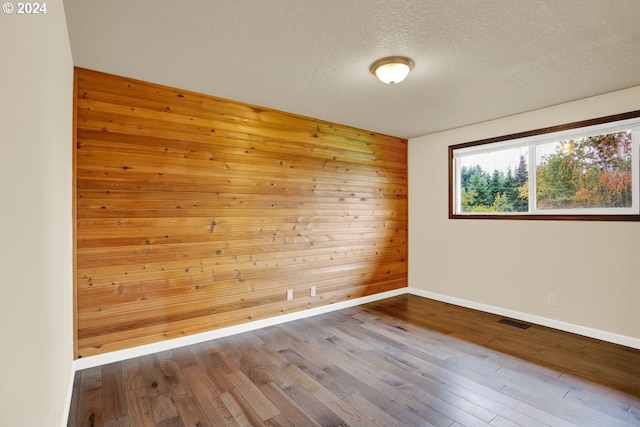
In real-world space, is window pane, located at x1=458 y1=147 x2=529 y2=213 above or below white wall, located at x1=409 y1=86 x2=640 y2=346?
above

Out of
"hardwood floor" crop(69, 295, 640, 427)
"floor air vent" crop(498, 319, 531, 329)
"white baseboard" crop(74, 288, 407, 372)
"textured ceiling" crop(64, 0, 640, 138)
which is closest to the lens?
"textured ceiling" crop(64, 0, 640, 138)

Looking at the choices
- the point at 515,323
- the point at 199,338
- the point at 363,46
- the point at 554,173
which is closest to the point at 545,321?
the point at 515,323

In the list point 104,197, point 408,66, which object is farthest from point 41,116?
point 408,66

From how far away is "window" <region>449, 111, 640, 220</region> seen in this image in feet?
9.99

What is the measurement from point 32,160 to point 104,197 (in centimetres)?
167

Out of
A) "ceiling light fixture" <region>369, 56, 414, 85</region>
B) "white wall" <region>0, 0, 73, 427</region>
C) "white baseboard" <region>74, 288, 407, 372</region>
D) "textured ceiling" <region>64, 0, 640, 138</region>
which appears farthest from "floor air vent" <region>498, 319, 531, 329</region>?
"white wall" <region>0, 0, 73, 427</region>

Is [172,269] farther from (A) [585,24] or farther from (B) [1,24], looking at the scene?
(A) [585,24]

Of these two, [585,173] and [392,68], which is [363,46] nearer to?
[392,68]

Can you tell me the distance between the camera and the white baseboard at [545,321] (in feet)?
9.77

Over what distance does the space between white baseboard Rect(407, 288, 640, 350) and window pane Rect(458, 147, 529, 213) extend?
1.23 meters

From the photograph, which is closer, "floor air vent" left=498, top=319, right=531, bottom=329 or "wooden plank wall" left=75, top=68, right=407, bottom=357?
"wooden plank wall" left=75, top=68, right=407, bottom=357

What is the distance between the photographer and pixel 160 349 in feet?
9.30

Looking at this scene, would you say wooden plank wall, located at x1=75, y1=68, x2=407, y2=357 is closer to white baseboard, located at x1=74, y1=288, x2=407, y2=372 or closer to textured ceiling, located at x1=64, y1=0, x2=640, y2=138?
white baseboard, located at x1=74, y1=288, x2=407, y2=372

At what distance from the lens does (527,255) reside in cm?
365
